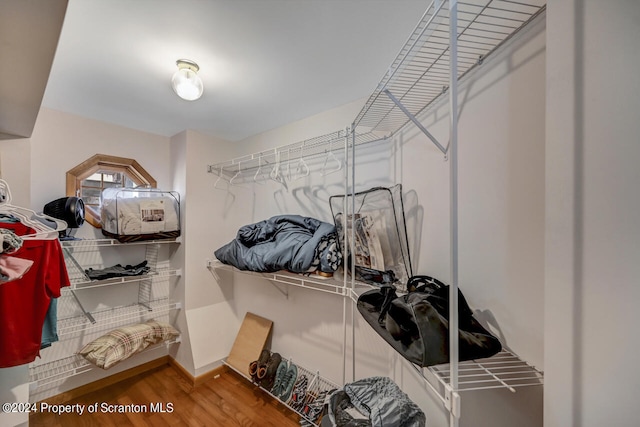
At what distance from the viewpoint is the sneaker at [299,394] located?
1611 mm

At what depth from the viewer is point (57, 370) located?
171cm

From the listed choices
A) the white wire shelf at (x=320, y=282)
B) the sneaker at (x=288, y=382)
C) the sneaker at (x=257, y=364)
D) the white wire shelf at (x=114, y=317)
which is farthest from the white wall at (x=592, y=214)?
the white wire shelf at (x=114, y=317)

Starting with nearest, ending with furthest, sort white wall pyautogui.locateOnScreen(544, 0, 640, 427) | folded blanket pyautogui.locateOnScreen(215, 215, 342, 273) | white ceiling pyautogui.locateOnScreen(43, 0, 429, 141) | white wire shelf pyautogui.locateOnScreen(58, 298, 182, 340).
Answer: white wall pyautogui.locateOnScreen(544, 0, 640, 427) → white ceiling pyautogui.locateOnScreen(43, 0, 429, 141) → folded blanket pyautogui.locateOnScreen(215, 215, 342, 273) → white wire shelf pyautogui.locateOnScreen(58, 298, 182, 340)

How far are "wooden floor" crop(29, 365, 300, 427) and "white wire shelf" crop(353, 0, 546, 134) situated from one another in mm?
2144

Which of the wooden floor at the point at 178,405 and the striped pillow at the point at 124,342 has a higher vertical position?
the striped pillow at the point at 124,342

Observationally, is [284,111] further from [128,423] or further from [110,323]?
[128,423]

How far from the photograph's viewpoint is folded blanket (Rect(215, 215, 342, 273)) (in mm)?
1361

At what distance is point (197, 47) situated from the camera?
1111 mm

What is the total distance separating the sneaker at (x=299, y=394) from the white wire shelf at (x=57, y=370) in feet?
5.04

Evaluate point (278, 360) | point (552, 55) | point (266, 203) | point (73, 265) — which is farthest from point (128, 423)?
point (552, 55)

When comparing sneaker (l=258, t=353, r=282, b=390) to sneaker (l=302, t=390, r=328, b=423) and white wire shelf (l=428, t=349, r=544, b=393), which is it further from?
white wire shelf (l=428, t=349, r=544, b=393)

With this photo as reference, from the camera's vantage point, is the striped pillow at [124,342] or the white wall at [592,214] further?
the striped pillow at [124,342]

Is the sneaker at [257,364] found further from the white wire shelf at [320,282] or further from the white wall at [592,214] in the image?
the white wall at [592,214]

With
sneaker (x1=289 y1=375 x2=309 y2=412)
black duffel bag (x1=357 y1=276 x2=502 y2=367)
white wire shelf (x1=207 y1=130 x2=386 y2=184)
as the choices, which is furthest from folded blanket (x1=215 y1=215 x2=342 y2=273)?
sneaker (x1=289 y1=375 x2=309 y2=412)
